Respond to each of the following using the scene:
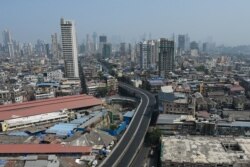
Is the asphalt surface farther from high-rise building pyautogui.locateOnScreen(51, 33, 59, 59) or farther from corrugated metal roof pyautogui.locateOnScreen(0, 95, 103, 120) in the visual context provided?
high-rise building pyautogui.locateOnScreen(51, 33, 59, 59)

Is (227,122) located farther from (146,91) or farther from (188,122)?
(146,91)

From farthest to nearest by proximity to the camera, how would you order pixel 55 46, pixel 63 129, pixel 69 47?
1. pixel 55 46
2. pixel 69 47
3. pixel 63 129

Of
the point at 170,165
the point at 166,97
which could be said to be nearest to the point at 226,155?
the point at 170,165

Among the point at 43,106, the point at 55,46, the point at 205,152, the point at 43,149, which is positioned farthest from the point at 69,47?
the point at 55,46

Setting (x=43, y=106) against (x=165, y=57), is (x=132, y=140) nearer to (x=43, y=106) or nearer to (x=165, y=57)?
(x=43, y=106)

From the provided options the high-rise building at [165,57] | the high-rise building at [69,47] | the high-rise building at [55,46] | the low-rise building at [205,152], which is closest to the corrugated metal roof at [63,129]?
the low-rise building at [205,152]

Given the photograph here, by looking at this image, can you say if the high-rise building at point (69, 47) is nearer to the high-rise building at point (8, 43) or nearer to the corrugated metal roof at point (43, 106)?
the corrugated metal roof at point (43, 106)
